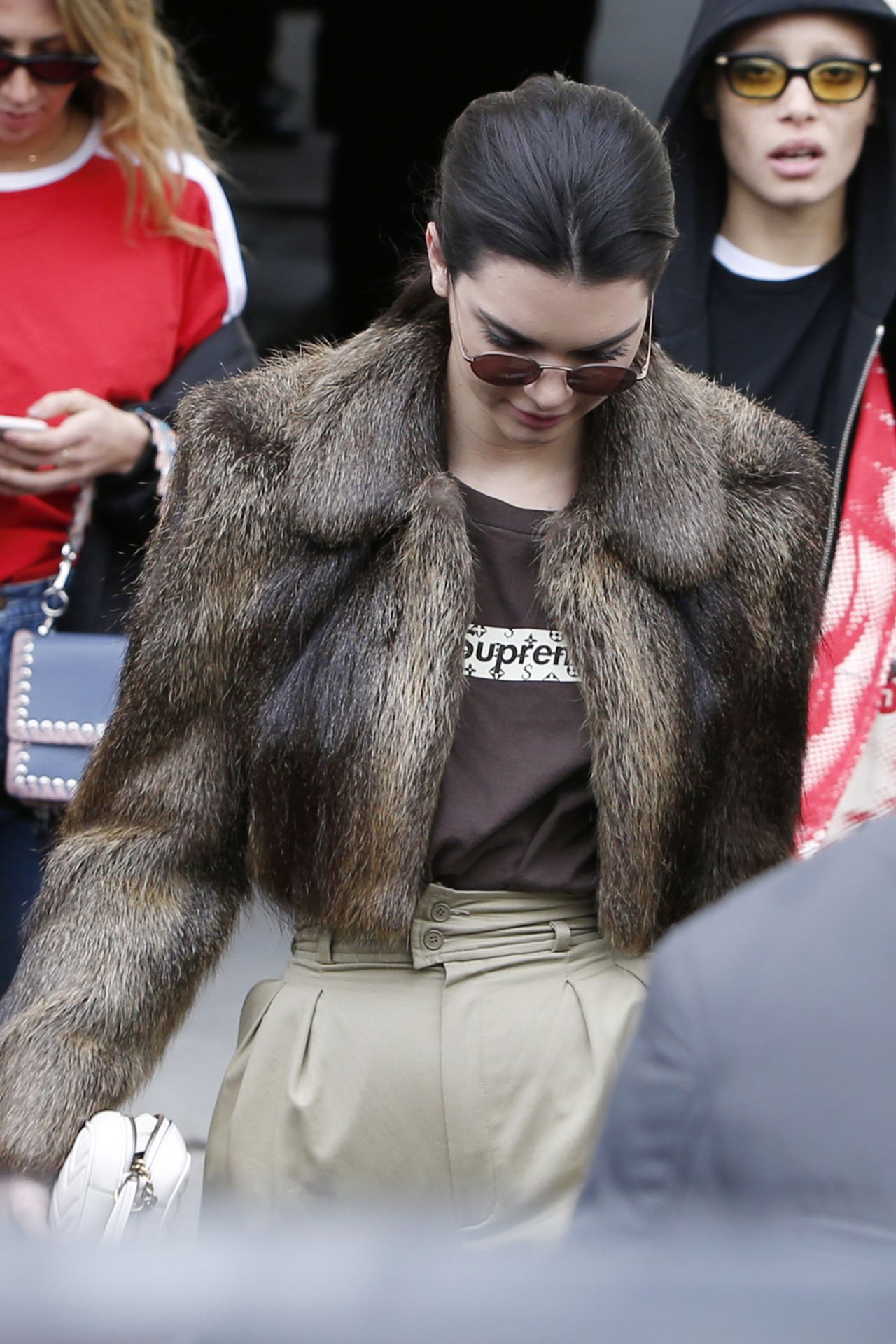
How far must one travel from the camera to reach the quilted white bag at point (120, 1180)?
1954 mm

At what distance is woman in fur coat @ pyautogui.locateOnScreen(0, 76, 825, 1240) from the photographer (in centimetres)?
210

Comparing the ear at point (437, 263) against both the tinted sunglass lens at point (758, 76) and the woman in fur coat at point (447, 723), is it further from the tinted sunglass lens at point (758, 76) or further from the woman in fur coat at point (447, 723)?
the tinted sunglass lens at point (758, 76)

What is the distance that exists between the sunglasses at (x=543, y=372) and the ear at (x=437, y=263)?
0.14m

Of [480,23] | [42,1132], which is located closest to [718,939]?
[42,1132]

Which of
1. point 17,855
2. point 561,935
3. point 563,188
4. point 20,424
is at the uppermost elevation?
point 563,188

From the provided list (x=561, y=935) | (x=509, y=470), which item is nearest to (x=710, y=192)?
(x=509, y=470)

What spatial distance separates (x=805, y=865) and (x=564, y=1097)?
41.7 inches

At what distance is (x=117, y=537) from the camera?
2.99 metres

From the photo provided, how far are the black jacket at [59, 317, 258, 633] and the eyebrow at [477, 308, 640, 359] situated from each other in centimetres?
93

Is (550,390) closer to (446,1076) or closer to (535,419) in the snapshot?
(535,419)

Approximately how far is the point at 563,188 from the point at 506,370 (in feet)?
0.64

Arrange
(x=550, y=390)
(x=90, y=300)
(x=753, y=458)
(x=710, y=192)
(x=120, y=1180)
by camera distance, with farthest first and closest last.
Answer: (x=710, y=192), (x=90, y=300), (x=753, y=458), (x=550, y=390), (x=120, y=1180)

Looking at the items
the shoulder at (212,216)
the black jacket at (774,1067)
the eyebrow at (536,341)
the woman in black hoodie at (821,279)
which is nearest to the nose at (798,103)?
the woman in black hoodie at (821,279)

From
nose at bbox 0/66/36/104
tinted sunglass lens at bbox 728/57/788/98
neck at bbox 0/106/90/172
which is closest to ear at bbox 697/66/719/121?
tinted sunglass lens at bbox 728/57/788/98
